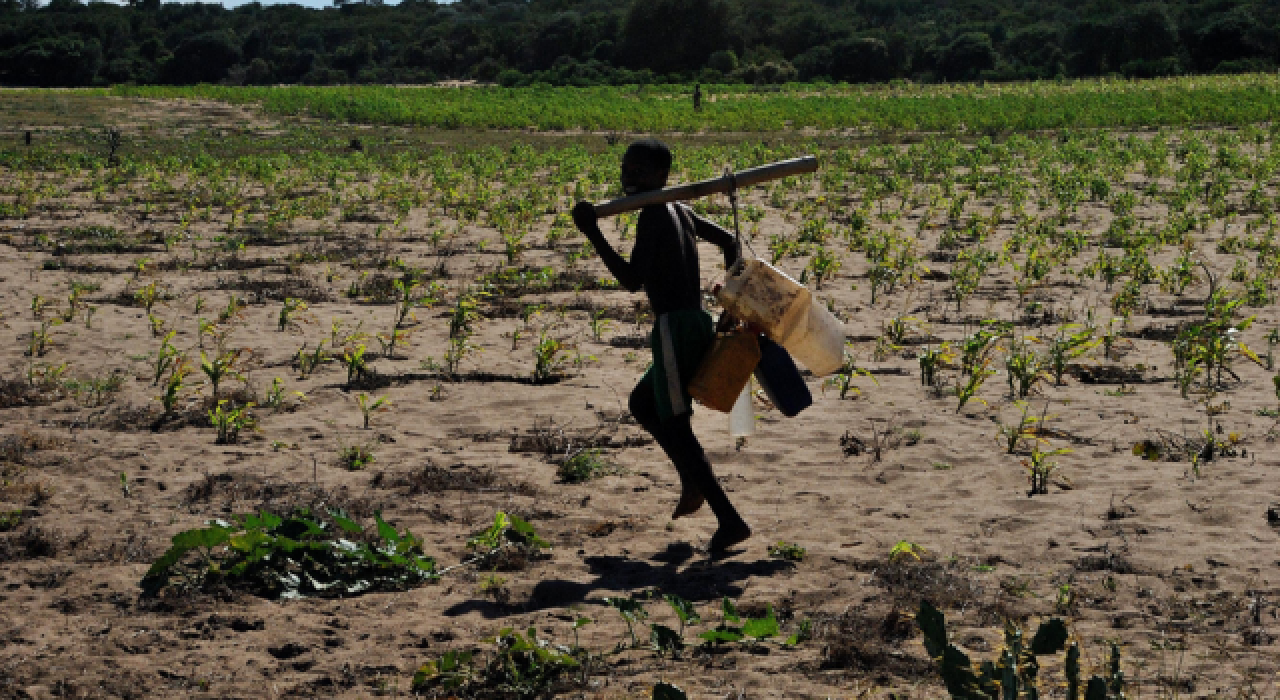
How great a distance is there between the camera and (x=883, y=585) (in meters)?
4.18

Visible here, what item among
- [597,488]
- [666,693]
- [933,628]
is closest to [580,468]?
[597,488]

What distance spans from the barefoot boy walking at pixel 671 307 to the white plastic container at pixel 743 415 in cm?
22

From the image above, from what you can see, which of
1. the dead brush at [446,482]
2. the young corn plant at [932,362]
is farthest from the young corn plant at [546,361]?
the young corn plant at [932,362]

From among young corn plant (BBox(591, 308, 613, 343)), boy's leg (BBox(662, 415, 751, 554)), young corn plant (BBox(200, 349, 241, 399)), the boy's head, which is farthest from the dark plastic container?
young corn plant (BBox(591, 308, 613, 343))

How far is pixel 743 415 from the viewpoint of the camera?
4711 millimetres

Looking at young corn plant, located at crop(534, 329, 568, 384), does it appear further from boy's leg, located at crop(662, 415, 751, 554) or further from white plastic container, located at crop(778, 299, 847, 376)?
white plastic container, located at crop(778, 299, 847, 376)

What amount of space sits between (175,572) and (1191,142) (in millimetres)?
20942

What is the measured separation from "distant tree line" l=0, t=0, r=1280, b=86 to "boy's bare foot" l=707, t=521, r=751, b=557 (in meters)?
60.5

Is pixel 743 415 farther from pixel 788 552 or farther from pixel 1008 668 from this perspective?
pixel 1008 668

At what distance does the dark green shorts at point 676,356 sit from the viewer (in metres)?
4.46

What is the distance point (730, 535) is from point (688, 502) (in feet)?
0.93

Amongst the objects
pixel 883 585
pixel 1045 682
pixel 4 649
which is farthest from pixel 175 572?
pixel 1045 682

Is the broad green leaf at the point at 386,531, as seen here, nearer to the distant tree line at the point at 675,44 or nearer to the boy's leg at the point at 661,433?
the boy's leg at the point at 661,433

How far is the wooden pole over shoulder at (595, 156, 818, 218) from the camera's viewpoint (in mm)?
4273
